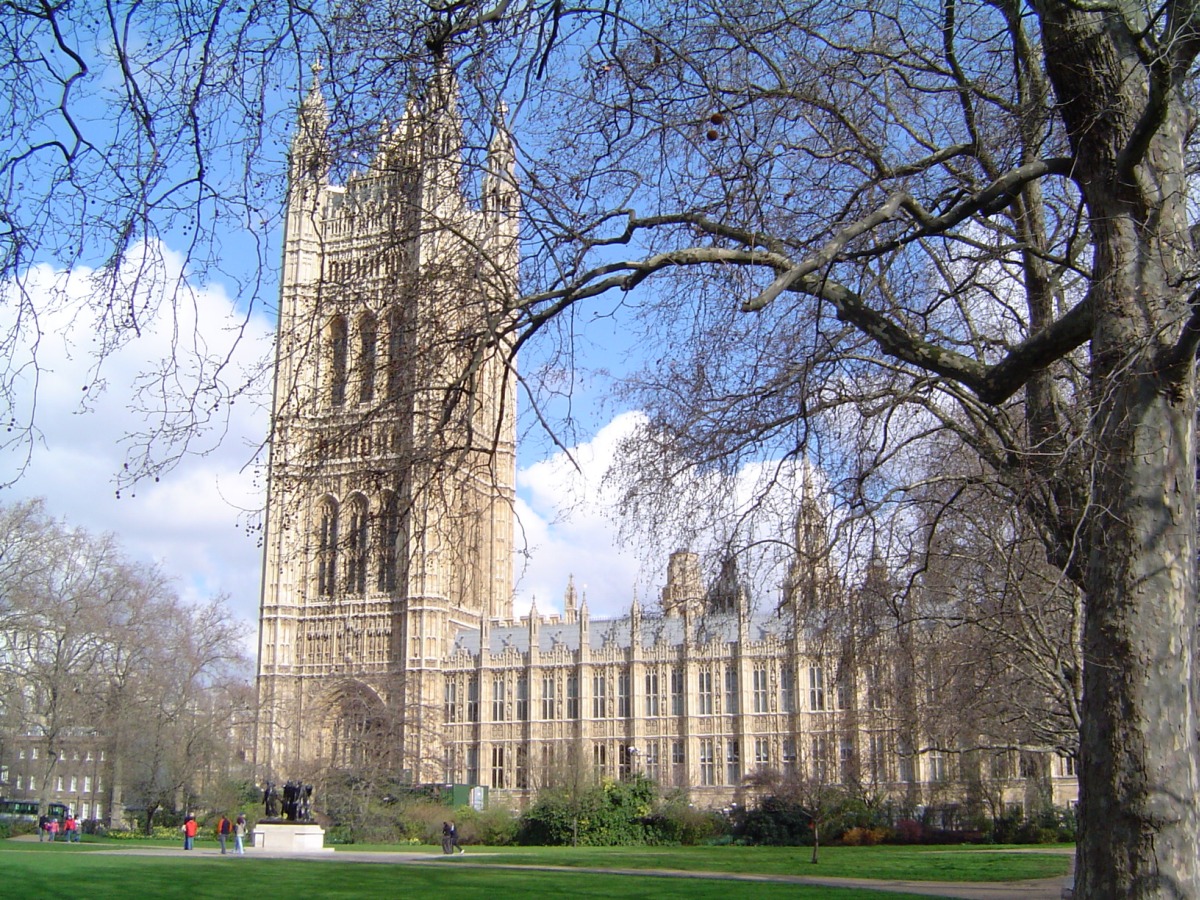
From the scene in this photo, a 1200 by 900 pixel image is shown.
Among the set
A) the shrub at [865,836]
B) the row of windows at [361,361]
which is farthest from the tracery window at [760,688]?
the row of windows at [361,361]

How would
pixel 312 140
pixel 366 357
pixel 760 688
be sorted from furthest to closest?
pixel 760 688 → pixel 366 357 → pixel 312 140

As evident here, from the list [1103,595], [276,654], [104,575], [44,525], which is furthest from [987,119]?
[276,654]

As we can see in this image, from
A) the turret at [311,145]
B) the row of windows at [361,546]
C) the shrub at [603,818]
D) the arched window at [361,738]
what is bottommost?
the shrub at [603,818]

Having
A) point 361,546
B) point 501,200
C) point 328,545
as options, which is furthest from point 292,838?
point 501,200

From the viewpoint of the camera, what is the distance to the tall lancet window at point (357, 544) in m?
7.33

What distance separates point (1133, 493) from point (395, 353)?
4.38 m

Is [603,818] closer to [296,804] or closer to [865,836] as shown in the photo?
[865,836]

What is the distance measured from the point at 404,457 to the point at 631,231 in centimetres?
201

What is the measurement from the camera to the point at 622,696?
220 feet

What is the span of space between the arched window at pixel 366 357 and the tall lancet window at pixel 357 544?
731 millimetres

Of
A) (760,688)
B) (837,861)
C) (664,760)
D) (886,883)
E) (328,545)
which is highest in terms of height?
(328,545)

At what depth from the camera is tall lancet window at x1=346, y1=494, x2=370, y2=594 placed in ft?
24.0

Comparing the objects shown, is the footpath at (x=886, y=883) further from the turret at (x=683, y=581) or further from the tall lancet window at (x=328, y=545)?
the tall lancet window at (x=328, y=545)

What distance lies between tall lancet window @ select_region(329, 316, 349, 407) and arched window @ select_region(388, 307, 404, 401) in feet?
0.93
